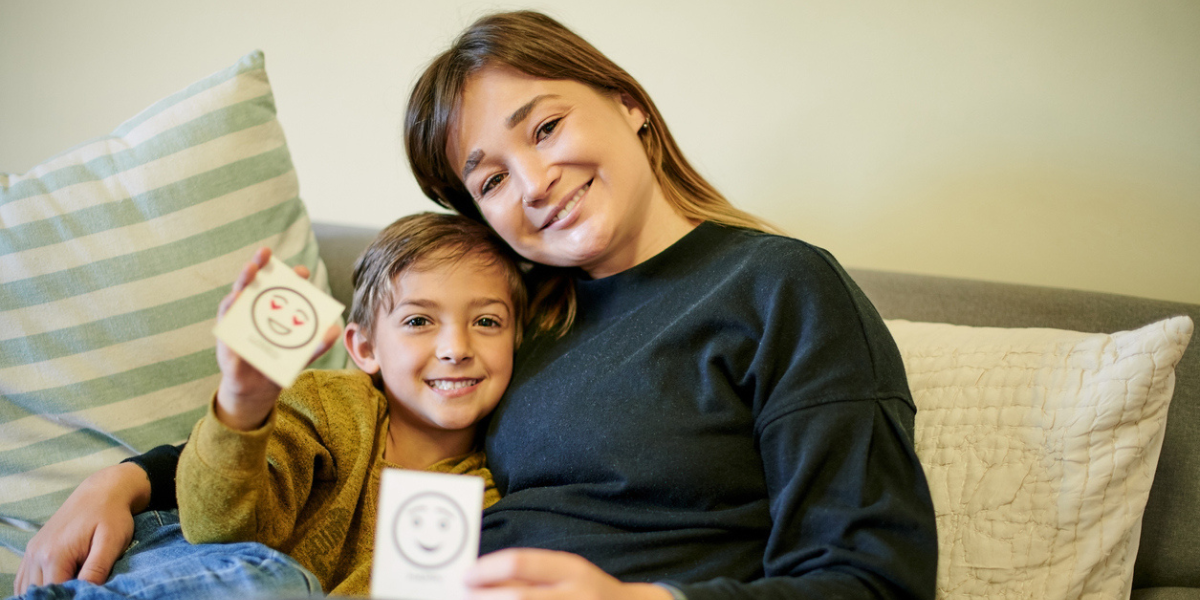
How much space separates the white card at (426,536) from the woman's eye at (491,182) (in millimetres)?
563

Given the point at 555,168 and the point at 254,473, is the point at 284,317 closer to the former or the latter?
the point at 254,473

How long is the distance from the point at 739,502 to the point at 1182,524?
564 mm

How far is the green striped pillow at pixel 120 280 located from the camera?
105 centimetres

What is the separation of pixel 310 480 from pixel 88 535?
0.81ft

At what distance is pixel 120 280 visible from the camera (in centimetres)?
110

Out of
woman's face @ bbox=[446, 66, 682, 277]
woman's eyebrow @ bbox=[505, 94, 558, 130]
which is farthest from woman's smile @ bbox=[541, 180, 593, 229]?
woman's eyebrow @ bbox=[505, 94, 558, 130]

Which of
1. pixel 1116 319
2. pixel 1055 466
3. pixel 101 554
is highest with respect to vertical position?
pixel 1116 319

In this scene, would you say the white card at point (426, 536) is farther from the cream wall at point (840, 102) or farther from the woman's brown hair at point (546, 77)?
the cream wall at point (840, 102)

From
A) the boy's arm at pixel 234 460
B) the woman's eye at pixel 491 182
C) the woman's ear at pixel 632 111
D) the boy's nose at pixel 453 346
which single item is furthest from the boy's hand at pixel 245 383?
the woman's ear at pixel 632 111

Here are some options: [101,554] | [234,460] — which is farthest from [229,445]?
[101,554]

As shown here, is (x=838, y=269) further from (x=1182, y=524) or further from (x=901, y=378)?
(x=1182, y=524)

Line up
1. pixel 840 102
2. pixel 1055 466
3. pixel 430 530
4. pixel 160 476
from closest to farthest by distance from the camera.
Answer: pixel 430 530, pixel 1055 466, pixel 160 476, pixel 840 102

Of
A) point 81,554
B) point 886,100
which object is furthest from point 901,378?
point 81,554

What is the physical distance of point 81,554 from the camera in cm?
88
